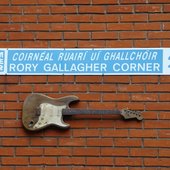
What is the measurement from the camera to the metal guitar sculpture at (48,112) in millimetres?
4441

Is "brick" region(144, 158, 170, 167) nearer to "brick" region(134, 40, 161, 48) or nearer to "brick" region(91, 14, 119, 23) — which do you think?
"brick" region(134, 40, 161, 48)

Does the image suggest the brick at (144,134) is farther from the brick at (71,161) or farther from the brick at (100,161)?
the brick at (71,161)

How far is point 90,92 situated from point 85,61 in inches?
11.3

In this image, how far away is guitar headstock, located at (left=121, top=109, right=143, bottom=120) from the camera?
4.42m

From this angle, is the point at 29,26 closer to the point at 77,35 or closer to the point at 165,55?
the point at 77,35

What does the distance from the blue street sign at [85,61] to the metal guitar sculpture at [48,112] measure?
0.25 meters

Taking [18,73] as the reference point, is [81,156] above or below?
below

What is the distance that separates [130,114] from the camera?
4426 mm

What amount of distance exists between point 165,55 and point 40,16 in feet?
3.96

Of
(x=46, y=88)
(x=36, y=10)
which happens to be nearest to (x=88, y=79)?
(x=46, y=88)

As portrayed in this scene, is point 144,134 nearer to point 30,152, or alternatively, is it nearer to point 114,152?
point 114,152

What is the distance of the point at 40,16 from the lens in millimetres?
4641

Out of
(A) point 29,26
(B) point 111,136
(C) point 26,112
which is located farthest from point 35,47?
(B) point 111,136

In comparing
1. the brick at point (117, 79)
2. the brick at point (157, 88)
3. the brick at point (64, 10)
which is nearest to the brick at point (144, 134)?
the brick at point (157, 88)
